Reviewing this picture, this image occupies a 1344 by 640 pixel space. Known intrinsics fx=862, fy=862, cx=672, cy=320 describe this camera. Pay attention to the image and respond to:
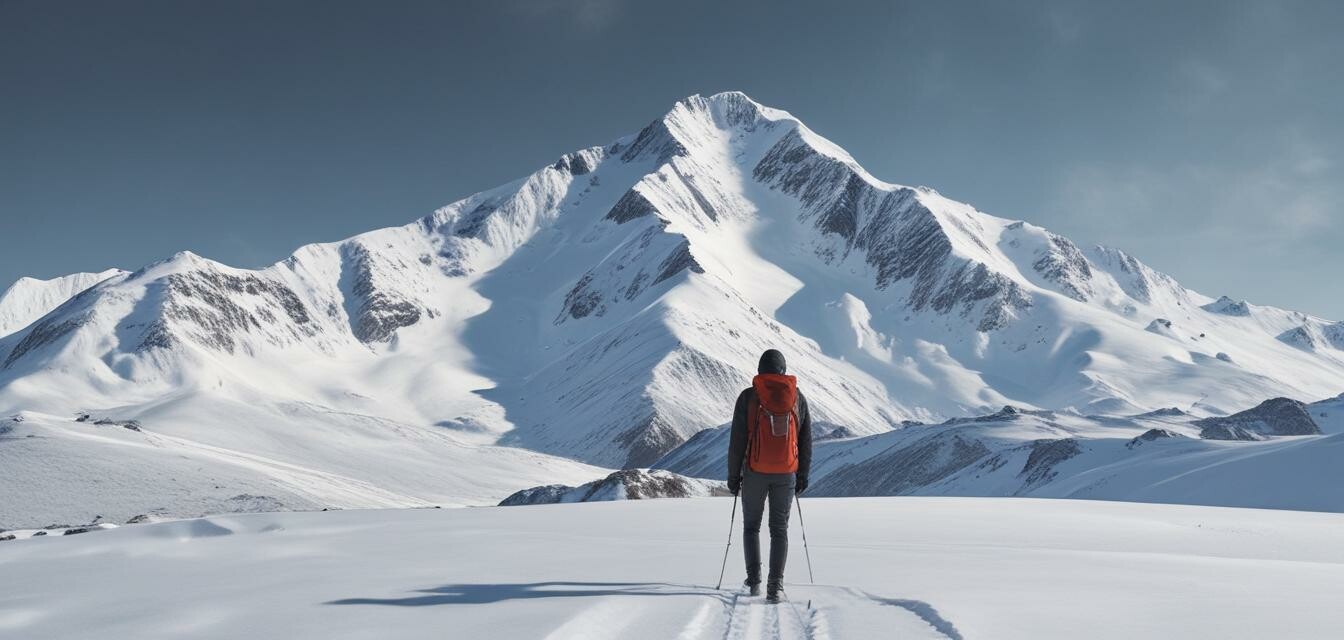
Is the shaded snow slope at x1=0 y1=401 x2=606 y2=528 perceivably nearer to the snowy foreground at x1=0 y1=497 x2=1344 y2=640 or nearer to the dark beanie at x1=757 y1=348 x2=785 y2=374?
the snowy foreground at x1=0 y1=497 x2=1344 y2=640

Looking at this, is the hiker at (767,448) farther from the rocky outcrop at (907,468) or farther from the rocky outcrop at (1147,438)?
the rocky outcrop at (907,468)

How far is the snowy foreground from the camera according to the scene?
7.09m

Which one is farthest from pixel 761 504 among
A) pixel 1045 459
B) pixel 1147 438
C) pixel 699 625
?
pixel 1045 459

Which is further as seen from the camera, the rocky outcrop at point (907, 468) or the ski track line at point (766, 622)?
the rocky outcrop at point (907, 468)

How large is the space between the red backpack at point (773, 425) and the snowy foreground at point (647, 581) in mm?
1420

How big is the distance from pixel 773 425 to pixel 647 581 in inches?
87.8

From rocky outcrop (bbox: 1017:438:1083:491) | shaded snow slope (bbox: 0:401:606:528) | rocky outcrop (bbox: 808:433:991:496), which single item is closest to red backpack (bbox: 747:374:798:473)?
shaded snow slope (bbox: 0:401:606:528)

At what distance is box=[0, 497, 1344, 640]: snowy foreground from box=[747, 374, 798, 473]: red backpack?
142cm

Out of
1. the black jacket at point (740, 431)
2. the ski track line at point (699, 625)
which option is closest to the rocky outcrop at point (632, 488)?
the black jacket at point (740, 431)

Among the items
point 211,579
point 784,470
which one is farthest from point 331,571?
point 784,470

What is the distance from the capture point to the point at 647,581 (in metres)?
9.59

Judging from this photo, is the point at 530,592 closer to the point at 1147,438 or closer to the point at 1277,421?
the point at 1147,438

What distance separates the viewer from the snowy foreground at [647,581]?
709 centimetres

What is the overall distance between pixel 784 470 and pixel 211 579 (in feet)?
22.0
